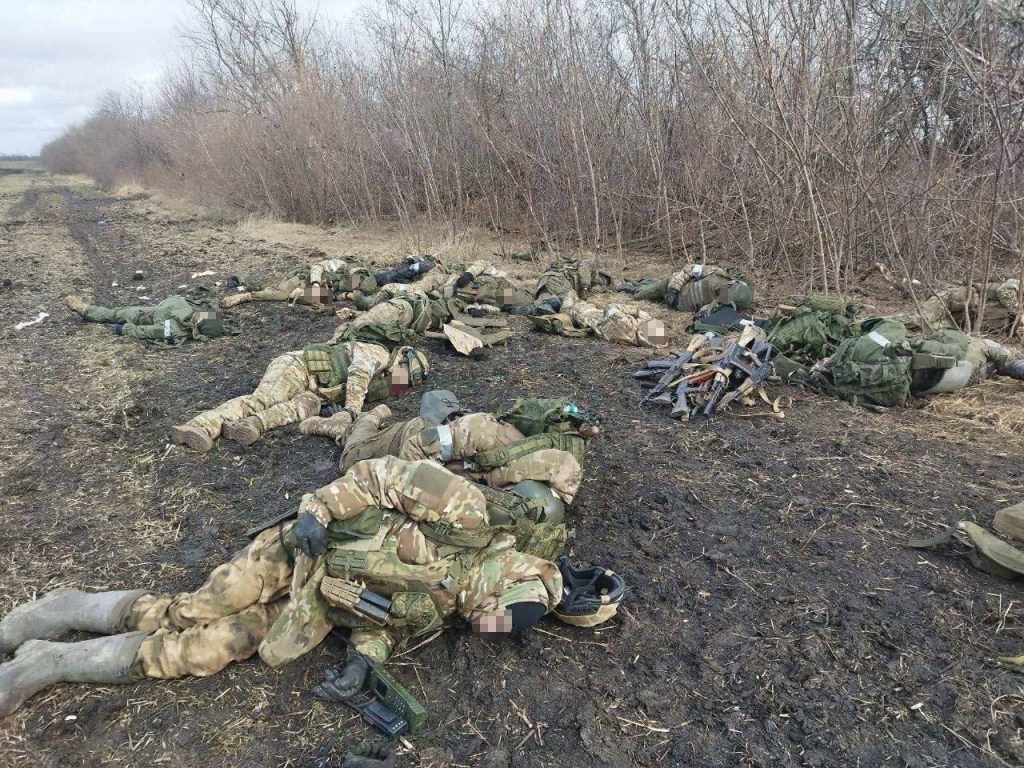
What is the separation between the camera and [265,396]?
5.16 m

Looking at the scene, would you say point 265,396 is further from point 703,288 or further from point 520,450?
point 703,288

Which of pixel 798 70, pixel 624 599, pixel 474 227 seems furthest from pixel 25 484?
pixel 474 227

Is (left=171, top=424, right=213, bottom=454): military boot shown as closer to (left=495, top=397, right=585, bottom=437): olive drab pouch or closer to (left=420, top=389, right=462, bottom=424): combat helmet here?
(left=420, top=389, right=462, bottom=424): combat helmet

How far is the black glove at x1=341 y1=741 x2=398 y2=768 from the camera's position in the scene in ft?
7.20

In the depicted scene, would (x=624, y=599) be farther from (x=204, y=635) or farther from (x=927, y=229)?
(x=927, y=229)

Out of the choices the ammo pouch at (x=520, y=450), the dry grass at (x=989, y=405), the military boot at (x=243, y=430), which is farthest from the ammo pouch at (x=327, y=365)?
the dry grass at (x=989, y=405)

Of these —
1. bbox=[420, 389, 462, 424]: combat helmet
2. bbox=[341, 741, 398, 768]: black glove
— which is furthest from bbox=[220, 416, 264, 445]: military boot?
bbox=[341, 741, 398, 768]: black glove

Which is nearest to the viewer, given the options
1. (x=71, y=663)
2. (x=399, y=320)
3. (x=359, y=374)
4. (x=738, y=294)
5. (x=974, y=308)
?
(x=71, y=663)

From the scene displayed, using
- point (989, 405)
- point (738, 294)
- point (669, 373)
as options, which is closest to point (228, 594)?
point (669, 373)

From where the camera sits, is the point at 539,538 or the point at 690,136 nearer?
the point at 539,538

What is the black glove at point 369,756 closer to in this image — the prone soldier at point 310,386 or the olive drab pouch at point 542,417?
the olive drab pouch at point 542,417

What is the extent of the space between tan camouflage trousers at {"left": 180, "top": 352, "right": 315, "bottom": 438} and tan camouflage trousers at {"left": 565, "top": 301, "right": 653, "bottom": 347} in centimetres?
309

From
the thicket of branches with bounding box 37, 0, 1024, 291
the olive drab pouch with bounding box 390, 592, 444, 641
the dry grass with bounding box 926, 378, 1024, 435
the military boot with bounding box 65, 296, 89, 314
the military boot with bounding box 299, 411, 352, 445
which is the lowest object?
the olive drab pouch with bounding box 390, 592, 444, 641

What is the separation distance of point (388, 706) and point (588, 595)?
1022 mm
